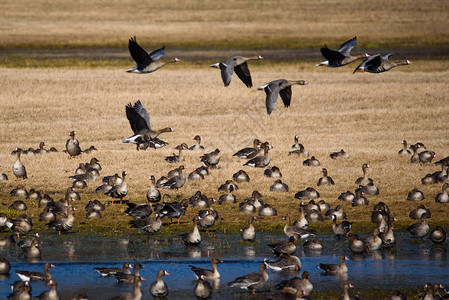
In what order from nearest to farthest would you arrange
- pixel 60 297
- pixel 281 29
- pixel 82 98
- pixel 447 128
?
pixel 60 297 < pixel 447 128 < pixel 82 98 < pixel 281 29

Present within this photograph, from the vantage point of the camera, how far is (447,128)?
1326 inches

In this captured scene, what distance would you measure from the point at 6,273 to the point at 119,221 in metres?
A: 4.76

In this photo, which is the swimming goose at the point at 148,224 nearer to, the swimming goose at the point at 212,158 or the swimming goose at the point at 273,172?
the swimming goose at the point at 273,172

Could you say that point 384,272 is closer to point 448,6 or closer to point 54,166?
point 54,166

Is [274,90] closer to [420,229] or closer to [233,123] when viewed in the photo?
[420,229]

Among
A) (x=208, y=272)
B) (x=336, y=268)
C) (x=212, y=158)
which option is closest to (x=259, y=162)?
(x=212, y=158)

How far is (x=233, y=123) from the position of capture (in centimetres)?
3550

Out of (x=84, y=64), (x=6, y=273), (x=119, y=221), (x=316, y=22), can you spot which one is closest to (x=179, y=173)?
(x=119, y=221)

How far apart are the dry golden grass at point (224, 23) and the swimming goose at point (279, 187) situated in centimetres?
5073

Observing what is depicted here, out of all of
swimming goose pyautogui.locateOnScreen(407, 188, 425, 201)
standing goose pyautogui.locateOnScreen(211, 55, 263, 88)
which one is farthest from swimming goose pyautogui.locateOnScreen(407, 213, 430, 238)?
standing goose pyautogui.locateOnScreen(211, 55, 263, 88)

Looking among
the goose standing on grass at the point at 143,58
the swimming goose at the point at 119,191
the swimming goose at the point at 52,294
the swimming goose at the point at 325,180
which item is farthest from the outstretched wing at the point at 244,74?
the swimming goose at the point at 52,294

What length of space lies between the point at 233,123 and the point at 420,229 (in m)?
17.9

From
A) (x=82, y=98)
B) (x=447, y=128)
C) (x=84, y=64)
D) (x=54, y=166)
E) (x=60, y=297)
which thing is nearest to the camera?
(x=60, y=297)

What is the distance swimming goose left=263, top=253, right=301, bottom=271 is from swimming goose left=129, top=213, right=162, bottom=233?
391 centimetres
